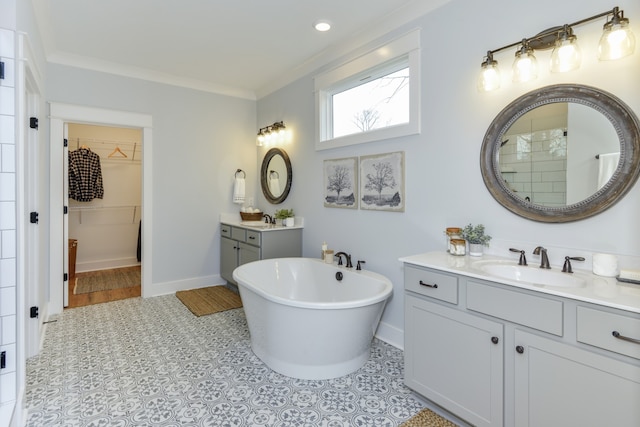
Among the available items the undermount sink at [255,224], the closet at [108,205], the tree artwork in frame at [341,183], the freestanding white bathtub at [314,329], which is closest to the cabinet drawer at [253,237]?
the undermount sink at [255,224]

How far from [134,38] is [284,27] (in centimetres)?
145

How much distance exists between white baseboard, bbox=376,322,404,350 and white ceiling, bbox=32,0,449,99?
2.51 metres

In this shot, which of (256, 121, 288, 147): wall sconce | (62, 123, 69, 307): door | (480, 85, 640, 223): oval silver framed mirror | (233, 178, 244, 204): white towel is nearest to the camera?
(480, 85, 640, 223): oval silver framed mirror

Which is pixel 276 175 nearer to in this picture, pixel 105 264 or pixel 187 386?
pixel 187 386

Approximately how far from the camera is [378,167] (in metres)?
2.96

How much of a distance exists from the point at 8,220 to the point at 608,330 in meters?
2.97

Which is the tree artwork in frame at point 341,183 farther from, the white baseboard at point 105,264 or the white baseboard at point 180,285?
the white baseboard at point 105,264

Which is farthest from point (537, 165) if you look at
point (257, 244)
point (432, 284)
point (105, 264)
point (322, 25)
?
point (105, 264)

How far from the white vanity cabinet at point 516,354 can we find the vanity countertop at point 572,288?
0.03m

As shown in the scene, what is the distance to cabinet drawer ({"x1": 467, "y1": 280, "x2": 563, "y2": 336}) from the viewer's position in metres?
1.45

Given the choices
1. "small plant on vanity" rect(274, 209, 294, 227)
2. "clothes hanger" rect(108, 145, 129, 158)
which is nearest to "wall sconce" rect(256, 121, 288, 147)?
"small plant on vanity" rect(274, 209, 294, 227)

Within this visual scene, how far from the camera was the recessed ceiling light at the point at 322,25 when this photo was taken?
2877 millimetres

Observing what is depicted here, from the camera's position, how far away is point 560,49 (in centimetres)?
176

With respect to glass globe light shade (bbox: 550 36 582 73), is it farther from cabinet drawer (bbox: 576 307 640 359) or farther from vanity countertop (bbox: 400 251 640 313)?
cabinet drawer (bbox: 576 307 640 359)
